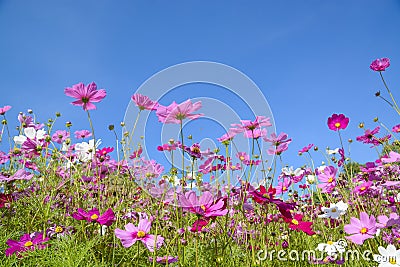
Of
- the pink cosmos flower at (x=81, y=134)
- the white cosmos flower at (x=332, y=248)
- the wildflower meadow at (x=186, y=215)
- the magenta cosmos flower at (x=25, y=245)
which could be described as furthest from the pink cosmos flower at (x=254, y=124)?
the pink cosmos flower at (x=81, y=134)

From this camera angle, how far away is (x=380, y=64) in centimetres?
172

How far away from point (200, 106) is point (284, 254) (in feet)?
2.59

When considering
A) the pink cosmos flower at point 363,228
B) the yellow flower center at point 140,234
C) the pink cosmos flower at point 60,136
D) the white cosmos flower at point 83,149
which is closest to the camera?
the yellow flower center at point 140,234

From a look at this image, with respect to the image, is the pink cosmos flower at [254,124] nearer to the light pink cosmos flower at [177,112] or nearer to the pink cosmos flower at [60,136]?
the light pink cosmos flower at [177,112]

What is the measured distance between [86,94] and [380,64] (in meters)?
1.40

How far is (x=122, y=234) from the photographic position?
41.0 inches

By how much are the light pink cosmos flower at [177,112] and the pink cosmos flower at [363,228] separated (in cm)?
67

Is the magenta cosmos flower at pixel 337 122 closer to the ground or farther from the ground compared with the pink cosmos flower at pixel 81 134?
closer to the ground

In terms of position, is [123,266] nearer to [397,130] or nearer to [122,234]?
[122,234]

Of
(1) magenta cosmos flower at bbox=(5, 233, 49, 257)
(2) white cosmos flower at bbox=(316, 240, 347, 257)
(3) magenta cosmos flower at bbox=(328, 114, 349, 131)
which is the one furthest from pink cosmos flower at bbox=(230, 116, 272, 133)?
(1) magenta cosmos flower at bbox=(5, 233, 49, 257)

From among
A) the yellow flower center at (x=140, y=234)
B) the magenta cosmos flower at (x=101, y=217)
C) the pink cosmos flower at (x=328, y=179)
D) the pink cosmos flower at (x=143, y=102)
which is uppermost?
the pink cosmos flower at (x=143, y=102)

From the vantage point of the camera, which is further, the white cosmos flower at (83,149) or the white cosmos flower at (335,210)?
the white cosmos flower at (83,149)

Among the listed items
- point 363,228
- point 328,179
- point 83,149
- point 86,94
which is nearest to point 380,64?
point 328,179

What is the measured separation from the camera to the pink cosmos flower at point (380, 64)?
5.60 ft
